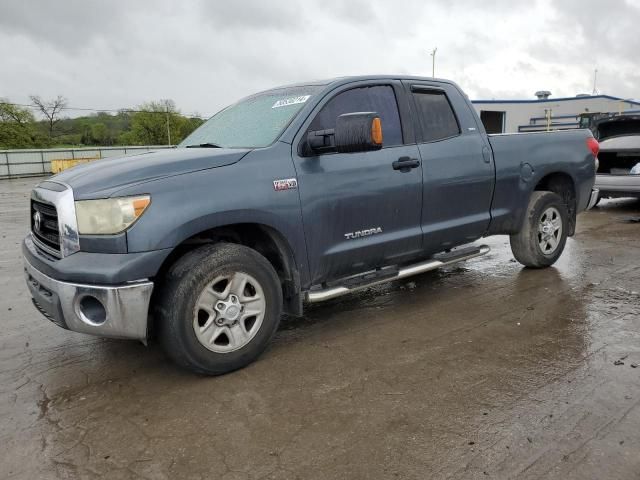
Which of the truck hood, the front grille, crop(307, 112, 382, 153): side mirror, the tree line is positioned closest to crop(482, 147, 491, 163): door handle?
crop(307, 112, 382, 153): side mirror

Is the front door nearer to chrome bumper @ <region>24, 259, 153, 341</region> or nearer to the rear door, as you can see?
the rear door

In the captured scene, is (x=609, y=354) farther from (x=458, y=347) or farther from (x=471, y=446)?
(x=471, y=446)

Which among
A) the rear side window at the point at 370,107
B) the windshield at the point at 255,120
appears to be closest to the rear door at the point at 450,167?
the rear side window at the point at 370,107

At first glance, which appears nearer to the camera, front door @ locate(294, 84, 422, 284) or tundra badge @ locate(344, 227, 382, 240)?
front door @ locate(294, 84, 422, 284)

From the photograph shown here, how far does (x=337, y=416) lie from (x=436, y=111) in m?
2.91

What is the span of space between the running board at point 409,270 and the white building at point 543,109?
38.0m

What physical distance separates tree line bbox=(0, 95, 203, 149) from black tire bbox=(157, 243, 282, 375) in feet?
196

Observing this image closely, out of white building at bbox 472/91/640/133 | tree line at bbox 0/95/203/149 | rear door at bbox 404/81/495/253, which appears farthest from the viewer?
tree line at bbox 0/95/203/149

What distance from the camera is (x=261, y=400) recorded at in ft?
10.2

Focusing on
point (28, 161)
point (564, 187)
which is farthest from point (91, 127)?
point (564, 187)

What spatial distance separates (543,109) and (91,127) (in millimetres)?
56254

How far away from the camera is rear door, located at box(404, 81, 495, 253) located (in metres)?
4.42

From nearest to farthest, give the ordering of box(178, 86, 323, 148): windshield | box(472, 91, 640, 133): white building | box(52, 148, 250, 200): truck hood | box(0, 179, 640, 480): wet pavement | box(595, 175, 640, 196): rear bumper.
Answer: box(0, 179, 640, 480): wet pavement → box(52, 148, 250, 200): truck hood → box(178, 86, 323, 148): windshield → box(595, 175, 640, 196): rear bumper → box(472, 91, 640, 133): white building

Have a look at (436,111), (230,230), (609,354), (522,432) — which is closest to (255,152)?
(230,230)
